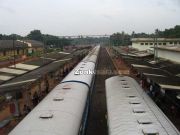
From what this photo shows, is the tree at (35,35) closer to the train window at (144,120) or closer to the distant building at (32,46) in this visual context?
the distant building at (32,46)

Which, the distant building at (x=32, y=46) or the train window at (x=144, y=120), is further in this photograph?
the distant building at (x=32, y=46)

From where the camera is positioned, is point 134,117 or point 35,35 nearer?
point 134,117

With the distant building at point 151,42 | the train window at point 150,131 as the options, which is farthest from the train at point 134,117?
the distant building at point 151,42

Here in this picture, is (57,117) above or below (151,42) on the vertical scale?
below

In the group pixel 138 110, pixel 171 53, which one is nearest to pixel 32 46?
pixel 171 53

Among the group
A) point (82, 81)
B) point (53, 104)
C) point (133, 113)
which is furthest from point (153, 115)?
point (82, 81)

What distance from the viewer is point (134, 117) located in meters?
12.1

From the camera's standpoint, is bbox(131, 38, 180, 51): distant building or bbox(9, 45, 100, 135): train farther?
bbox(131, 38, 180, 51): distant building

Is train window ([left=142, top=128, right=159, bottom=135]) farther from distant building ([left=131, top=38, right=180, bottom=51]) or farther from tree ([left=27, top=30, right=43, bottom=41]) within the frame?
tree ([left=27, top=30, right=43, bottom=41])

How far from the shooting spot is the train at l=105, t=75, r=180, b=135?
34.8 feet

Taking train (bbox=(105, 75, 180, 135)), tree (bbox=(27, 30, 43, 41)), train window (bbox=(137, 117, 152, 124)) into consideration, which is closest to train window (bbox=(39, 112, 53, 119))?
train (bbox=(105, 75, 180, 135))

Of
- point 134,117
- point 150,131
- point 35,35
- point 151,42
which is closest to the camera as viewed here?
Answer: point 150,131

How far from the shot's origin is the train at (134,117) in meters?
10.6

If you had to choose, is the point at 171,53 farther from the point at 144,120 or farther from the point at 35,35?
the point at 35,35
